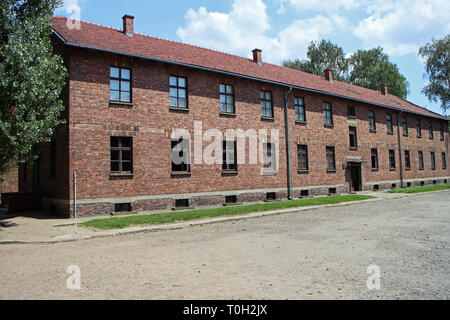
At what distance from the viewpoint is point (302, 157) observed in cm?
2216

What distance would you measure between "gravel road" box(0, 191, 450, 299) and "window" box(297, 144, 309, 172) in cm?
1156

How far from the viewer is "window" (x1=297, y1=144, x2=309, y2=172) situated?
22.0m

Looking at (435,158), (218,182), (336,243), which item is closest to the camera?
(336,243)

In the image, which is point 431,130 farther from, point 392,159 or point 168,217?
point 168,217

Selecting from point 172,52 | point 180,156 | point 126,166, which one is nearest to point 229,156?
point 180,156

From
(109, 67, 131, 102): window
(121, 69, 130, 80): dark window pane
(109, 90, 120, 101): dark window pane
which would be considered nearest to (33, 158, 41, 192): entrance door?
(109, 90, 120, 101): dark window pane

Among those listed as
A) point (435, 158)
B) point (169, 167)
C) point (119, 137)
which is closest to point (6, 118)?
point (119, 137)

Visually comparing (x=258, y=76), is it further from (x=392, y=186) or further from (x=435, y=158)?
(x=435, y=158)

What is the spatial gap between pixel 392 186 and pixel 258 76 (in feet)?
56.9

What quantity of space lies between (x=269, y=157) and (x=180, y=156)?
241 inches

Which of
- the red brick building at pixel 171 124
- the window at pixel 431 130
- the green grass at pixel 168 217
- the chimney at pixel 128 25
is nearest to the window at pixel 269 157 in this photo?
the red brick building at pixel 171 124

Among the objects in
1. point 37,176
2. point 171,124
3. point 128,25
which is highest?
point 128,25

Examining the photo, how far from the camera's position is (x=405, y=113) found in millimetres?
32406

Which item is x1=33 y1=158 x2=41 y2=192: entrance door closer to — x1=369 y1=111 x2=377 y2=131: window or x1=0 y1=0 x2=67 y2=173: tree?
x1=0 y1=0 x2=67 y2=173: tree
